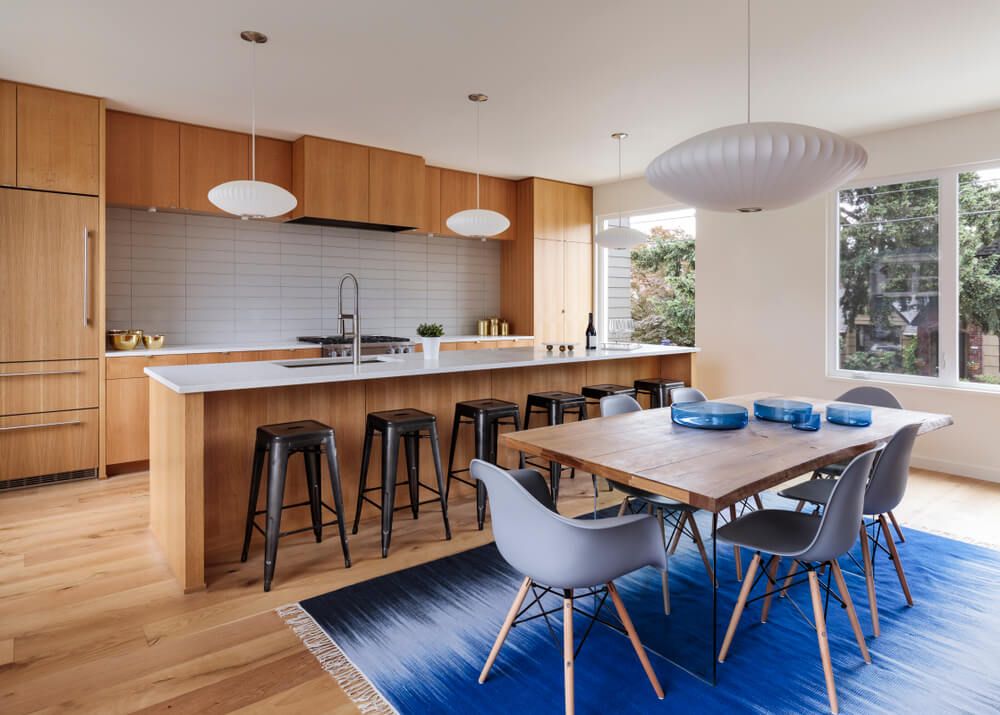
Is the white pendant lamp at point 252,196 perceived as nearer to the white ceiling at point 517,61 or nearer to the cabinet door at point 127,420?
the white ceiling at point 517,61

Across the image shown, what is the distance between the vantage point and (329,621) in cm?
239

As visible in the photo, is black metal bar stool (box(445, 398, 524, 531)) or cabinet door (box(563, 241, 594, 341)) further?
cabinet door (box(563, 241, 594, 341))

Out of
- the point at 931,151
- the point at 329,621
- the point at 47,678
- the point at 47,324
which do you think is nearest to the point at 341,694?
the point at 329,621

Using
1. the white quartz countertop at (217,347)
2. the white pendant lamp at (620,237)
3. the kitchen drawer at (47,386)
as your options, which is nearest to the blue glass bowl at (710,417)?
the white pendant lamp at (620,237)

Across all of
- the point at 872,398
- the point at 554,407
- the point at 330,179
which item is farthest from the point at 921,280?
the point at 330,179

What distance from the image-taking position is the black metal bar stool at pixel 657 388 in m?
4.70

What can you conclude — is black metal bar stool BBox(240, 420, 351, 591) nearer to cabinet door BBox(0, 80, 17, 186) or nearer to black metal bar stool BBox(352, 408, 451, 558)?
black metal bar stool BBox(352, 408, 451, 558)

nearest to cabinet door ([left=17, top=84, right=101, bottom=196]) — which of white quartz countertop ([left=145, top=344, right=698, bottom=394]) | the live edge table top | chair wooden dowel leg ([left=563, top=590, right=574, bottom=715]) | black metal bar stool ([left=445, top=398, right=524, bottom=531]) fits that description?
white quartz countertop ([left=145, top=344, right=698, bottom=394])

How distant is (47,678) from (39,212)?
325 cm

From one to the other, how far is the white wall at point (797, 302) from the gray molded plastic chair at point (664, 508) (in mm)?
2518

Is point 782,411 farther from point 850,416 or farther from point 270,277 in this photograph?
point 270,277

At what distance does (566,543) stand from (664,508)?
1142 millimetres

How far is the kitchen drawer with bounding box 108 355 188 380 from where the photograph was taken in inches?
173

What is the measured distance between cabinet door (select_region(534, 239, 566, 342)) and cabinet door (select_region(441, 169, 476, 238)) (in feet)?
2.92
